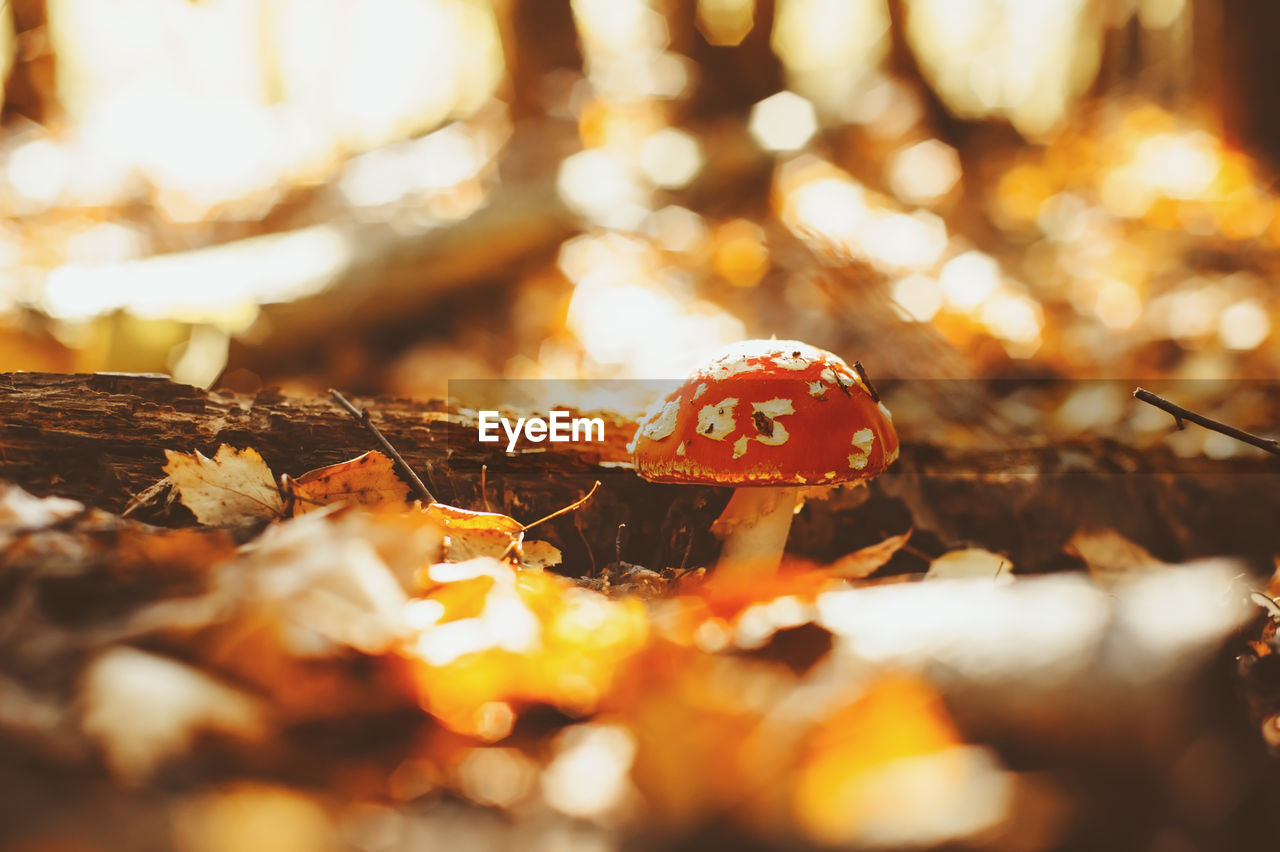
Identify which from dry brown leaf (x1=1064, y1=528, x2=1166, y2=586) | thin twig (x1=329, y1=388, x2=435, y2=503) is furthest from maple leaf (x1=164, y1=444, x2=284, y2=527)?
dry brown leaf (x1=1064, y1=528, x2=1166, y2=586)

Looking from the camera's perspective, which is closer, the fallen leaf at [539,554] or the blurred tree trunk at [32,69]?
the fallen leaf at [539,554]

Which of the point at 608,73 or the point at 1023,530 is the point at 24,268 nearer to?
the point at 608,73

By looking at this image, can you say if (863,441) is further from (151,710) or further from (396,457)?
(151,710)

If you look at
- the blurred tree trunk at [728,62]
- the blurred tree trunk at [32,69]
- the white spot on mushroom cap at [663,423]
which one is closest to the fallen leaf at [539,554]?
the white spot on mushroom cap at [663,423]

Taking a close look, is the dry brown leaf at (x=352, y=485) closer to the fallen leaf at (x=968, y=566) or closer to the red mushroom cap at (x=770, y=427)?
the red mushroom cap at (x=770, y=427)

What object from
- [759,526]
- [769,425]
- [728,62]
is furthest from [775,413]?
[728,62]
